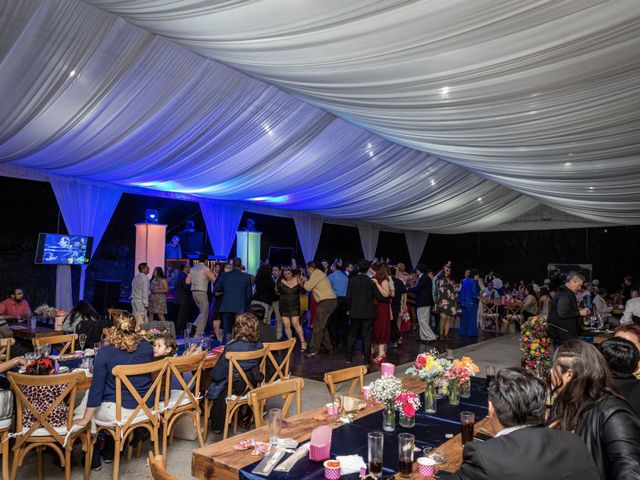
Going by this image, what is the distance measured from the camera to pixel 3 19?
407 centimetres

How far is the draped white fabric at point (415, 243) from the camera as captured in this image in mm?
18969

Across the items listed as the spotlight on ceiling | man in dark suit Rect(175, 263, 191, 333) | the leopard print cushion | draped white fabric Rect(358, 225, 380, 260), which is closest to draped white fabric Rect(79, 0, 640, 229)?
the leopard print cushion

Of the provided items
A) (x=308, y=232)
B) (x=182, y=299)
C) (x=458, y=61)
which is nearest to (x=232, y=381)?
Result: (x=458, y=61)

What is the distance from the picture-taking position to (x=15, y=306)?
22.6 ft

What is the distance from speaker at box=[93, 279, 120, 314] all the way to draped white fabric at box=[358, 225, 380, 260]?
29.9 feet

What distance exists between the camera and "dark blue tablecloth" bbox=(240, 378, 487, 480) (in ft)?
6.27

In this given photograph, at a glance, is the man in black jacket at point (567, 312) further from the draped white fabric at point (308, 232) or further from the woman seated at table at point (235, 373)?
the draped white fabric at point (308, 232)

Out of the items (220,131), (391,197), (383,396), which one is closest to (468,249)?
(391,197)

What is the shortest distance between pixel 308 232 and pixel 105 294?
6.44 m

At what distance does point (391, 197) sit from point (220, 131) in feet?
15.9

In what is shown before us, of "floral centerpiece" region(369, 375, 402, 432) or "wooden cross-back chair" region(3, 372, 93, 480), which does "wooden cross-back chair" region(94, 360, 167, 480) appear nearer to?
"wooden cross-back chair" region(3, 372, 93, 480)

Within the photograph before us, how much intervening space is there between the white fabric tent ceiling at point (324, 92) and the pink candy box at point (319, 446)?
2264mm

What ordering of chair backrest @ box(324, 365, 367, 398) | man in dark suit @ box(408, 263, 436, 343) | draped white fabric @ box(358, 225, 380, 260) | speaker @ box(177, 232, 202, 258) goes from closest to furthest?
chair backrest @ box(324, 365, 367, 398) → man in dark suit @ box(408, 263, 436, 343) → speaker @ box(177, 232, 202, 258) → draped white fabric @ box(358, 225, 380, 260)

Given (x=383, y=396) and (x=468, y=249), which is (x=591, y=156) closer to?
(x=383, y=396)
